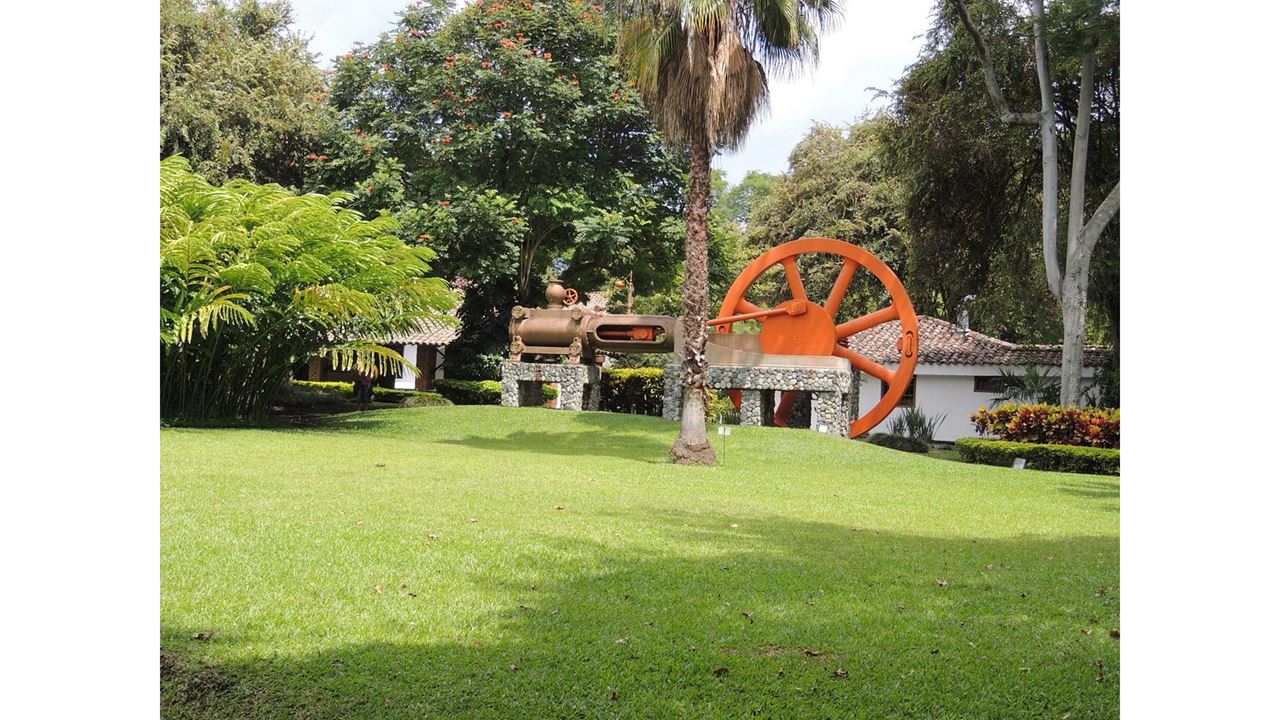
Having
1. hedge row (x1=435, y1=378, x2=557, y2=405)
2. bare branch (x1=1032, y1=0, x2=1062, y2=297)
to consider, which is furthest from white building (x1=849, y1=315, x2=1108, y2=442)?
hedge row (x1=435, y1=378, x2=557, y2=405)

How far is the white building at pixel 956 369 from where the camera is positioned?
78.4 feet

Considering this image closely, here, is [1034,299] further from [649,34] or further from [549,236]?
[649,34]

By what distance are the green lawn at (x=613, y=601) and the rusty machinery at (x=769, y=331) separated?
904 centimetres

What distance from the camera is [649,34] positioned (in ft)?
40.1

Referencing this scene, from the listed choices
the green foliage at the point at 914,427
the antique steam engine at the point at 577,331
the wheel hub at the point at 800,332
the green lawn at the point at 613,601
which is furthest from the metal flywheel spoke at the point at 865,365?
the green lawn at the point at 613,601

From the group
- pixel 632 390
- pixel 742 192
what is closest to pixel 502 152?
pixel 632 390

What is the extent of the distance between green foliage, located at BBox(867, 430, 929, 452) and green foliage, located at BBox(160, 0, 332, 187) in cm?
1423

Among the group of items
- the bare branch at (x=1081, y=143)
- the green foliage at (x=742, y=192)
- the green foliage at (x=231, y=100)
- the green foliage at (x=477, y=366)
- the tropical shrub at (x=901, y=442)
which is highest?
the green foliage at (x=742, y=192)

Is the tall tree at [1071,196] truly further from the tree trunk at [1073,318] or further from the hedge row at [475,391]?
the hedge row at [475,391]

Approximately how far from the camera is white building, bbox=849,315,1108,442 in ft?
78.4

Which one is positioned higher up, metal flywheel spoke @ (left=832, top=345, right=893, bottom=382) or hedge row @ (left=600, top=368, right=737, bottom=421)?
metal flywheel spoke @ (left=832, top=345, right=893, bottom=382)

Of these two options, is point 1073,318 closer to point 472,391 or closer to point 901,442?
point 901,442

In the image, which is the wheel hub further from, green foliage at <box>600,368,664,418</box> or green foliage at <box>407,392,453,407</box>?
green foliage at <box>407,392,453,407</box>

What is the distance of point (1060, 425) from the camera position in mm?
15805
